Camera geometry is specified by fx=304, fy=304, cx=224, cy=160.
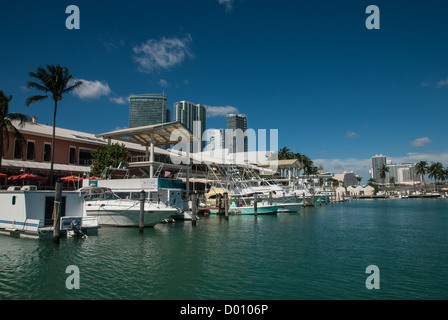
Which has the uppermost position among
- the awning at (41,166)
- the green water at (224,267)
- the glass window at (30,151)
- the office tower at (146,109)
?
the office tower at (146,109)

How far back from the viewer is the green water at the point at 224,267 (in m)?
12.2

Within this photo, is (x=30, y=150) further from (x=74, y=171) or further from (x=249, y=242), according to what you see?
(x=249, y=242)

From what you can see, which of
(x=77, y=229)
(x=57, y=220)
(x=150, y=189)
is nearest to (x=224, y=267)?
(x=57, y=220)

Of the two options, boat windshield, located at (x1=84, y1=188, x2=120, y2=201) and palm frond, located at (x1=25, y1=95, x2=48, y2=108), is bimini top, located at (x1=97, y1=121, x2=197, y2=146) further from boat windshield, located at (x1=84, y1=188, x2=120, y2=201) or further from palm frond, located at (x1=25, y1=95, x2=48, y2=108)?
boat windshield, located at (x1=84, y1=188, x2=120, y2=201)

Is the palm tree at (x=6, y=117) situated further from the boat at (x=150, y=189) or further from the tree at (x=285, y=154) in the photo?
the tree at (x=285, y=154)

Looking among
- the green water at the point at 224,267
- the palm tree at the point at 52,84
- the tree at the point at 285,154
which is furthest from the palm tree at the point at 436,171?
the palm tree at the point at 52,84

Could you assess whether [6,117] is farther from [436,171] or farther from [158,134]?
[436,171]

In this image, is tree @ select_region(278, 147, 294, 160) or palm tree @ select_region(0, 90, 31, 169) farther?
tree @ select_region(278, 147, 294, 160)

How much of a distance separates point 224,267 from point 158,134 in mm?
25967

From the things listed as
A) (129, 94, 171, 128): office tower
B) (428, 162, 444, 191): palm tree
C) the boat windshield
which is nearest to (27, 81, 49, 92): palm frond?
the boat windshield

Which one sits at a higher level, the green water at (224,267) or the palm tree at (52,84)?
the palm tree at (52,84)

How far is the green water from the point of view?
481 inches

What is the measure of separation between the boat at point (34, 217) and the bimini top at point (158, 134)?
556 inches

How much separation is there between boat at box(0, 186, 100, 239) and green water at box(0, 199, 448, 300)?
90 cm
